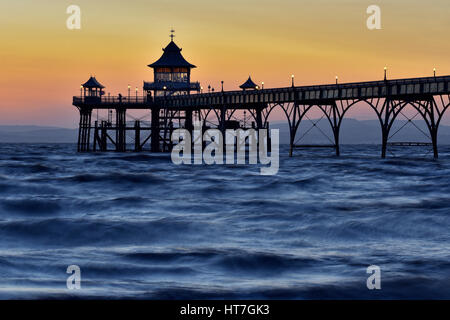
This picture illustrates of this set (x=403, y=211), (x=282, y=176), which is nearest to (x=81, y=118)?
(x=282, y=176)

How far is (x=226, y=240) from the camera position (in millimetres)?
24438

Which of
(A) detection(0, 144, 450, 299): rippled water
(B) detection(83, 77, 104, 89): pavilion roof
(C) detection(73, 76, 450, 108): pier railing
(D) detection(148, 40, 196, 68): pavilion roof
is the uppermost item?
(D) detection(148, 40, 196, 68): pavilion roof

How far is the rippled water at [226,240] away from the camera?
56.3ft

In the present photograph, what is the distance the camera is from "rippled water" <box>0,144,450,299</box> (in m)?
17.2

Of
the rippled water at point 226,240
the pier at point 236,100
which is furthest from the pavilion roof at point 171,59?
the rippled water at point 226,240

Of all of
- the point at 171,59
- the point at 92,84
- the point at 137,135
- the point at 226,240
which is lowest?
A: the point at 226,240

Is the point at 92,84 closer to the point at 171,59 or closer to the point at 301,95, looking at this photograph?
the point at 171,59

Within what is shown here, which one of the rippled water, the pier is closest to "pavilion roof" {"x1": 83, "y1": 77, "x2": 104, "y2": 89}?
the pier

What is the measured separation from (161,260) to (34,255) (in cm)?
416

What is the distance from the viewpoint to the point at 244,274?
737 inches

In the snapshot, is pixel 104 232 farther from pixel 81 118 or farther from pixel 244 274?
pixel 81 118

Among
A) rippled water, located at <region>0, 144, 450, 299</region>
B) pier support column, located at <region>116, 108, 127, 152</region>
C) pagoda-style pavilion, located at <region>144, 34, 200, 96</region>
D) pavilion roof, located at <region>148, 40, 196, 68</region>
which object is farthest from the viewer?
pavilion roof, located at <region>148, 40, 196, 68</region>

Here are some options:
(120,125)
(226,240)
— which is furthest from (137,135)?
(226,240)

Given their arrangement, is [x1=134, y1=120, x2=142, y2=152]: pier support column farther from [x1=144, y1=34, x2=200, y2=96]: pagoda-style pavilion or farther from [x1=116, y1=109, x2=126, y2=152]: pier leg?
[x1=144, y1=34, x2=200, y2=96]: pagoda-style pavilion
